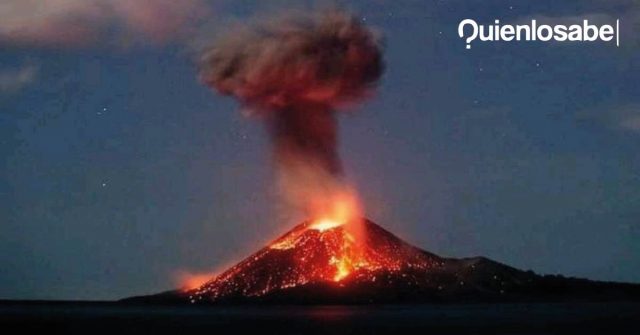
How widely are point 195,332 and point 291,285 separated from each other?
95203mm

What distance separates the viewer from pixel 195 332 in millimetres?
51844

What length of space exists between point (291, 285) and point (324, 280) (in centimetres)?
860

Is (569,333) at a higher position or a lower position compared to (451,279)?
lower

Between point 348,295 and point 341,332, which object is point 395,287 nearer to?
point 348,295

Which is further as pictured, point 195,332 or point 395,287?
point 395,287

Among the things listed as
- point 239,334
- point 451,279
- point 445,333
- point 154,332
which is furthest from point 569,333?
point 451,279

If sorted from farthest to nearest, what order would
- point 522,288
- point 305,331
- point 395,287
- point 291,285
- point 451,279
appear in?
point 522,288
point 451,279
point 395,287
point 291,285
point 305,331

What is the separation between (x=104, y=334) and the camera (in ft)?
167

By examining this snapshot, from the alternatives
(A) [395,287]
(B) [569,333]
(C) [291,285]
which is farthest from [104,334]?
(A) [395,287]

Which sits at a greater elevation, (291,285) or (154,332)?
(291,285)

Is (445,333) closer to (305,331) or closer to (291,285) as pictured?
(305,331)

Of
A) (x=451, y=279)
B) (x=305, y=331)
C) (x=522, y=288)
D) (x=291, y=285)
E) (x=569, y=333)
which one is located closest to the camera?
(x=569, y=333)

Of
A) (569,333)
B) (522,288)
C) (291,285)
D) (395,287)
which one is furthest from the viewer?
(522,288)

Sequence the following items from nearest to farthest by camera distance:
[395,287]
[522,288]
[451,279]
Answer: [395,287] < [451,279] < [522,288]
